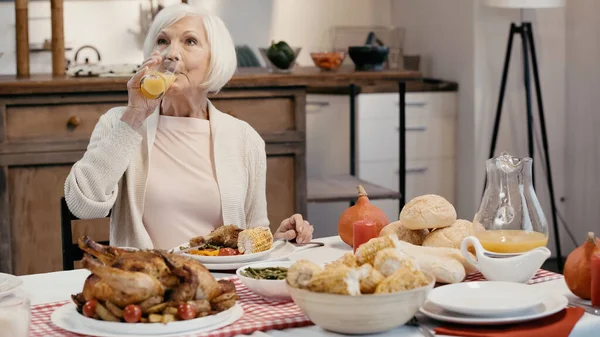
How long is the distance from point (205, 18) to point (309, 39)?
2959mm

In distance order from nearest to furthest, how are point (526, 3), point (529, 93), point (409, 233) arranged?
point (409, 233)
point (526, 3)
point (529, 93)

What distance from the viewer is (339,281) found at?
1.38 metres

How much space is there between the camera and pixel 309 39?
5.47m

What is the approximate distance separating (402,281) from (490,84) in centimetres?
359

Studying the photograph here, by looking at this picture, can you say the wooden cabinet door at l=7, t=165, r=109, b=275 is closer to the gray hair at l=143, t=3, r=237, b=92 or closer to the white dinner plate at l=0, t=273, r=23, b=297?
the gray hair at l=143, t=3, r=237, b=92

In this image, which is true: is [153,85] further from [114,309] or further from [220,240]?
[114,309]

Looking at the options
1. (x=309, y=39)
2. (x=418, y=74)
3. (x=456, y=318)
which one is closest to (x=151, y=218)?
(x=456, y=318)

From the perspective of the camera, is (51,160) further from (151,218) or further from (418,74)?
(418,74)

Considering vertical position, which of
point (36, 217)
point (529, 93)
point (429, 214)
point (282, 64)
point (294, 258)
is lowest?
point (36, 217)

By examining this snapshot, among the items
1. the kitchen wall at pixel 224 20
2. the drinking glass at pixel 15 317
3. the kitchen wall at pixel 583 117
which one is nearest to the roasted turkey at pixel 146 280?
the drinking glass at pixel 15 317

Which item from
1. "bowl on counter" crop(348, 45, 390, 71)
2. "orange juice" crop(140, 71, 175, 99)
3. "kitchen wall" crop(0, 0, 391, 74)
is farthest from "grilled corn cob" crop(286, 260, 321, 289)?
"kitchen wall" crop(0, 0, 391, 74)

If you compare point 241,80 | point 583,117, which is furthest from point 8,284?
point 583,117

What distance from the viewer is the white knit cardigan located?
89.9 inches

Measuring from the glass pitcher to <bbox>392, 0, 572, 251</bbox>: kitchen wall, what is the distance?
3.08m
